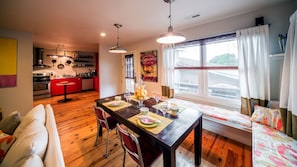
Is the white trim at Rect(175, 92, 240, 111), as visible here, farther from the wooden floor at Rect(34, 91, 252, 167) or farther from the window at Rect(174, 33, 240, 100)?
the wooden floor at Rect(34, 91, 252, 167)

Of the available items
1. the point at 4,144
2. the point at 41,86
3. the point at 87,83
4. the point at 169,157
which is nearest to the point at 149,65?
the point at 169,157

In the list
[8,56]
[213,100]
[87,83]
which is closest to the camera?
[213,100]

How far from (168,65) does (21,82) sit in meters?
3.87

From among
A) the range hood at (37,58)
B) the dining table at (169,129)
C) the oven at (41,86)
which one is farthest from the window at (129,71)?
the range hood at (37,58)

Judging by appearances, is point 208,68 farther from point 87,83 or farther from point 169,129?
point 87,83

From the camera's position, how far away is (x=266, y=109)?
181 centimetres

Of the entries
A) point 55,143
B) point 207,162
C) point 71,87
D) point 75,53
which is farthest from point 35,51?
point 207,162

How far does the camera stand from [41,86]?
206 inches

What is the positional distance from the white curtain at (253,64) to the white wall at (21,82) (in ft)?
16.2

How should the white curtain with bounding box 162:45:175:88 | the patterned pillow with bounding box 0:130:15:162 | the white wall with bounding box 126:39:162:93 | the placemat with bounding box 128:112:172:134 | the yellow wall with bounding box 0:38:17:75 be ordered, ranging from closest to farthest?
the patterned pillow with bounding box 0:130:15:162
the placemat with bounding box 128:112:172:134
the yellow wall with bounding box 0:38:17:75
the white curtain with bounding box 162:45:175:88
the white wall with bounding box 126:39:162:93

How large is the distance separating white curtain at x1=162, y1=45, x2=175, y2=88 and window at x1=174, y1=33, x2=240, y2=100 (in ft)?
0.46

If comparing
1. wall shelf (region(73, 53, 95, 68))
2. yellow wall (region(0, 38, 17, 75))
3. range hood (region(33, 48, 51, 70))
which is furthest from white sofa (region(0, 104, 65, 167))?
wall shelf (region(73, 53, 95, 68))

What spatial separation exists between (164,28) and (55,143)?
9.66 feet

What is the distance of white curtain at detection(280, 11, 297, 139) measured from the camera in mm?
1328
